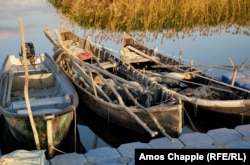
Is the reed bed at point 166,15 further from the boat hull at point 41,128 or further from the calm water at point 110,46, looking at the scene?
the boat hull at point 41,128

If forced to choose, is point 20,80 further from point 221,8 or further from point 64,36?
point 221,8

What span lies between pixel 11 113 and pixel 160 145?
10.1ft

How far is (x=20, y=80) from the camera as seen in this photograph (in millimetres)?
10867

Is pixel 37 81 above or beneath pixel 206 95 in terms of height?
above

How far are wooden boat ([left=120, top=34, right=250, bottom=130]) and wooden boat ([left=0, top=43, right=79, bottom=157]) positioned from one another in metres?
2.57

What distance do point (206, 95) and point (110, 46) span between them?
6.80 meters

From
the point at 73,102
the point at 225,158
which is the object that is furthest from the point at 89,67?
the point at 225,158

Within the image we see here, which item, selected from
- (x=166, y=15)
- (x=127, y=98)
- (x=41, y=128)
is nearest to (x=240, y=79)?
(x=127, y=98)

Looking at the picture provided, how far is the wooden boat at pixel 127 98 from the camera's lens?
327 inches

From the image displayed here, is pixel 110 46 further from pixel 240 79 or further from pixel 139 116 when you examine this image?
pixel 139 116

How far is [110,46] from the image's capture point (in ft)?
52.5

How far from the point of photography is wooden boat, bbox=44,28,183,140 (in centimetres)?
830

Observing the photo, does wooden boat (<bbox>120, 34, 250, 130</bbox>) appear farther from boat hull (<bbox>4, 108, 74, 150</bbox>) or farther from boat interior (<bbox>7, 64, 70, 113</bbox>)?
boat hull (<bbox>4, 108, 74, 150</bbox>)

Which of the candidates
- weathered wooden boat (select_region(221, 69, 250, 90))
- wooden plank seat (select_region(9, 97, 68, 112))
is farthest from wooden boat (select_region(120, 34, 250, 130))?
wooden plank seat (select_region(9, 97, 68, 112))
